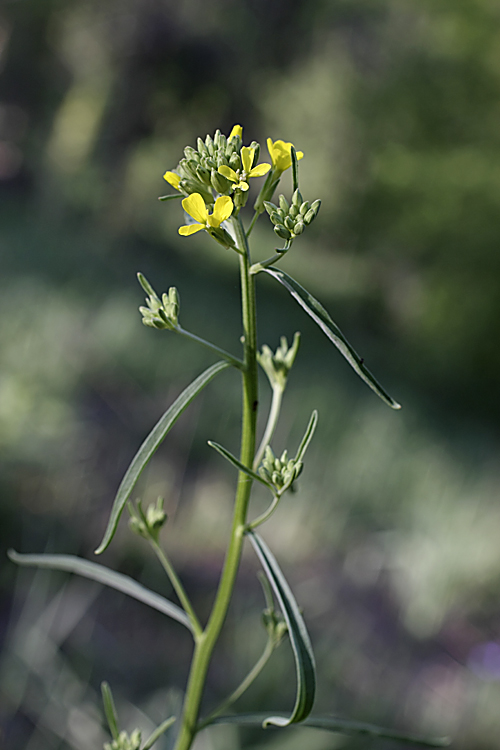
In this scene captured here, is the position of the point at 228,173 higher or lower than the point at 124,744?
higher

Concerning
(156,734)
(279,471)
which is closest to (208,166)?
(279,471)

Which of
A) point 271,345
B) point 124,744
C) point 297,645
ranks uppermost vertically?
point 297,645

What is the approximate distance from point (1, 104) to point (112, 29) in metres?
0.38

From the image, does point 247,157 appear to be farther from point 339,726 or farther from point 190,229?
point 339,726

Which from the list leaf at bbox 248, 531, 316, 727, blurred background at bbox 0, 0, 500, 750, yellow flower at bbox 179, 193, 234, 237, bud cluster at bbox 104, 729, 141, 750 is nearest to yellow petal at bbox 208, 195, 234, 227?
yellow flower at bbox 179, 193, 234, 237

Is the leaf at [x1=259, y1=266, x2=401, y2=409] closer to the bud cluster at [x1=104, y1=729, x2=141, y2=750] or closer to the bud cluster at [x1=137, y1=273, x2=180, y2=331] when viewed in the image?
the bud cluster at [x1=137, y1=273, x2=180, y2=331]

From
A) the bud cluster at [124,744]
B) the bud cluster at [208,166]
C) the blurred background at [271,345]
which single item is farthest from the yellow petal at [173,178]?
the blurred background at [271,345]

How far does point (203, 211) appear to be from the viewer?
174 mm

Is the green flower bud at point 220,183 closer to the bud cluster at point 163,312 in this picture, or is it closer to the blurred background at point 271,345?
the bud cluster at point 163,312

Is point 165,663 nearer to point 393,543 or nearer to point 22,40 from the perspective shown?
point 393,543

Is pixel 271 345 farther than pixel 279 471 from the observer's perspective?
Yes

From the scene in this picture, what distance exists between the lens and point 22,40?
5.03 ft

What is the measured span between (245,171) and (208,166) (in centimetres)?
1

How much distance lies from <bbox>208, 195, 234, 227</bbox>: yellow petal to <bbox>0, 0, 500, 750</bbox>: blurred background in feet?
1.64
